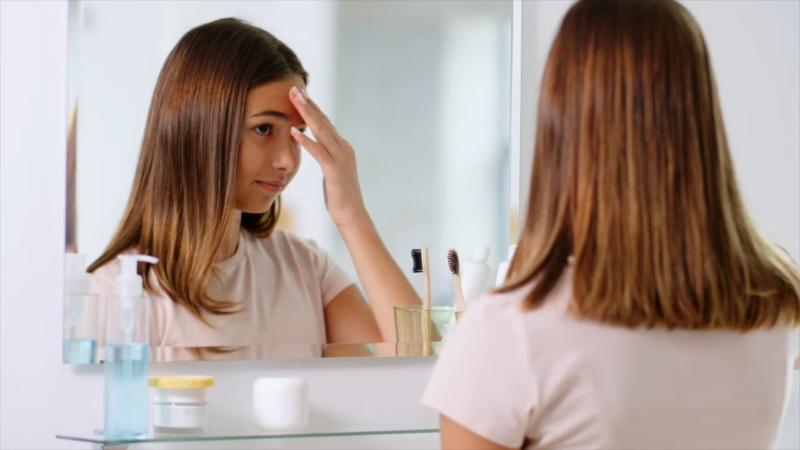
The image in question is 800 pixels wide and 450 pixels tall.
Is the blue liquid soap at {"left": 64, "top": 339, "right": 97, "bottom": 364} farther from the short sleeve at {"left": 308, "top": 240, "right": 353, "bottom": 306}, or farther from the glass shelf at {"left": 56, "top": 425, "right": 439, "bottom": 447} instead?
the short sleeve at {"left": 308, "top": 240, "right": 353, "bottom": 306}

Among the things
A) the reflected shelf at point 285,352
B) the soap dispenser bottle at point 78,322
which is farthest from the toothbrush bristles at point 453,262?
the soap dispenser bottle at point 78,322

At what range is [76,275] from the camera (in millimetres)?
1297

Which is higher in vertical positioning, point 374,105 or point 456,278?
point 374,105

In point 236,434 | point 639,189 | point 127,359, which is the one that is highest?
point 639,189

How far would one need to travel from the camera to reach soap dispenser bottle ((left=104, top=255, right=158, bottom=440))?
118 cm

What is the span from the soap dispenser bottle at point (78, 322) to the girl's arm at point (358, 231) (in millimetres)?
361

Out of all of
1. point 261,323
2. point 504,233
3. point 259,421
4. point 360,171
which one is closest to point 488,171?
point 504,233

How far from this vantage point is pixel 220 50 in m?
1.33

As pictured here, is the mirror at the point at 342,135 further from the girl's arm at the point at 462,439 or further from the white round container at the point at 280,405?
the girl's arm at the point at 462,439

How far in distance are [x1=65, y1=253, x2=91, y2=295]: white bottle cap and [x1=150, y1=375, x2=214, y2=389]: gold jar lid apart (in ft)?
0.60

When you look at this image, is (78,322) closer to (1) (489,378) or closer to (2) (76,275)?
(2) (76,275)

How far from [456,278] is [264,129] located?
40cm

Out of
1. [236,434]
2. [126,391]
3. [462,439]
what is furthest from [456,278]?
[462,439]

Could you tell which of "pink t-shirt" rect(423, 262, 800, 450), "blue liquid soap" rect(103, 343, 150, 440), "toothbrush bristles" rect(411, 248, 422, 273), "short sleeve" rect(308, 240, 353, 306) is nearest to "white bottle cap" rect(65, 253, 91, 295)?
"blue liquid soap" rect(103, 343, 150, 440)
